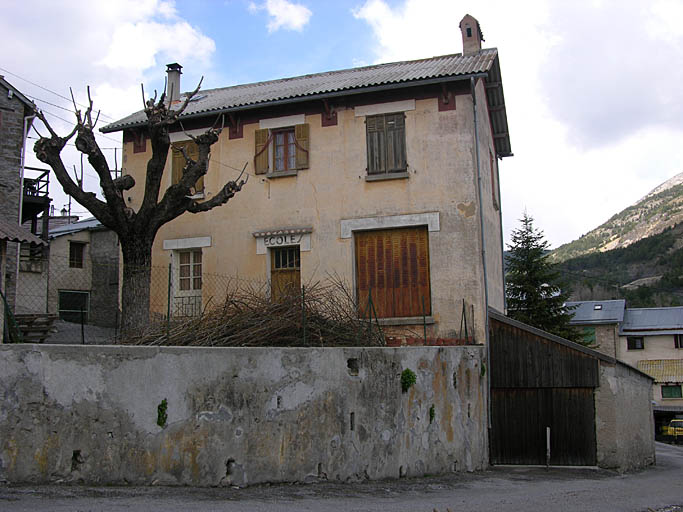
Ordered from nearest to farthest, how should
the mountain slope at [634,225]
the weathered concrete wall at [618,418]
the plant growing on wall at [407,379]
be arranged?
the plant growing on wall at [407,379]
the weathered concrete wall at [618,418]
the mountain slope at [634,225]

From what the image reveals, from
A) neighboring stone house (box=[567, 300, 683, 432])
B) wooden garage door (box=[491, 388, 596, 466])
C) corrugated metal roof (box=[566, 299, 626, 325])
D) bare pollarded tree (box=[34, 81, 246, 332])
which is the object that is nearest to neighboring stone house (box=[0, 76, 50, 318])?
bare pollarded tree (box=[34, 81, 246, 332])

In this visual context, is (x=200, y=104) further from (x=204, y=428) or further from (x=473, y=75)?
(x=204, y=428)

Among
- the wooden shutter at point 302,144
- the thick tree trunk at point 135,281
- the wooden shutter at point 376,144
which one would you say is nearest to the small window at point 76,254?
the wooden shutter at point 302,144

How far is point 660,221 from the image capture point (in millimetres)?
111625

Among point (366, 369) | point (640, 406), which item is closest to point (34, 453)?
point (366, 369)

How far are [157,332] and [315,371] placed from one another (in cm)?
289

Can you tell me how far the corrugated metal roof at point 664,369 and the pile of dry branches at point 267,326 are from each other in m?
36.1

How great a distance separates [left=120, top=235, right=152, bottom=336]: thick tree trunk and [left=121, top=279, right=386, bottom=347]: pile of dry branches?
125 cm

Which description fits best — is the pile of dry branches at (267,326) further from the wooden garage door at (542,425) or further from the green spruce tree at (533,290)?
the green spruce tree at (533,290)

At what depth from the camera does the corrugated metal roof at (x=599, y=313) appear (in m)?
46.1

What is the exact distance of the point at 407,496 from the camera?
10.4 m

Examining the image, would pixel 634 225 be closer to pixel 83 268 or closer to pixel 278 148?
pixel 83 268

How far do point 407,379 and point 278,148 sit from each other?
765 cm

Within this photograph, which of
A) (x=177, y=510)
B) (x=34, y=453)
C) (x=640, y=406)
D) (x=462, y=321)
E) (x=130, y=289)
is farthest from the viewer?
(x=640, y=406)
